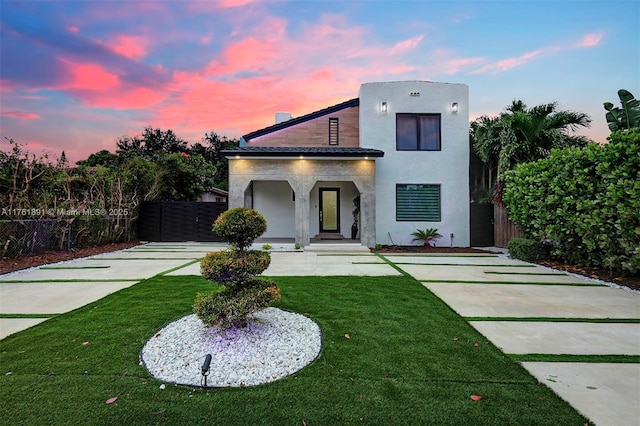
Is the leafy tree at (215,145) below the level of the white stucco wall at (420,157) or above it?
above

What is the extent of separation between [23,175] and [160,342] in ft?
32.0

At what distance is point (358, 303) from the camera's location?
491 centimetres

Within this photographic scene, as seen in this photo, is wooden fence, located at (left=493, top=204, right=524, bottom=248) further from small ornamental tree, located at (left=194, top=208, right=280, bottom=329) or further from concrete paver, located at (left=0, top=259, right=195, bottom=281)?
concrete paver, located at (left=0, top=259, right=195, bottom=281)

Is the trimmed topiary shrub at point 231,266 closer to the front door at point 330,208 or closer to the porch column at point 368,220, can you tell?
the porch column at point 368,220

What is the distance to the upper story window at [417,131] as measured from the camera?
13.3 m

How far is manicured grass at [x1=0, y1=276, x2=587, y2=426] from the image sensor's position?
7.18ft

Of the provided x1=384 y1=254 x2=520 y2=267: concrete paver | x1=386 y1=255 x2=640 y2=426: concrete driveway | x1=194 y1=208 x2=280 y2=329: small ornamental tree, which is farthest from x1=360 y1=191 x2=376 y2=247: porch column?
x1=194 y1=208 x2=280 y2=329: small ornamental tree

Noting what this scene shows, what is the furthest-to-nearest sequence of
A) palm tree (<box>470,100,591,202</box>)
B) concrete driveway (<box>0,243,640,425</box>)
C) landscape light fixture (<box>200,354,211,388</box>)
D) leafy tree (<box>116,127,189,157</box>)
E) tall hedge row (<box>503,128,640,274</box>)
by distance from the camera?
leafy tree (<box>116,127,189,157</box>) < palm tree (<box>470,100,591,202</box>) < tall hedge row (<box>503,128,640,274</box>) < concrete driveway (<box>0,243,640,425</box>) < landscape light fixture (<box>200,354,211,388</box>)

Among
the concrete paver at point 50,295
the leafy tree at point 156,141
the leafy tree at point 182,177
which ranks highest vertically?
the leafy tree at point 156,141

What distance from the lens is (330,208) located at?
1492 centimetres

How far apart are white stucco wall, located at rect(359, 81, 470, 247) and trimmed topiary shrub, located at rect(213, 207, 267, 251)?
10070 mm

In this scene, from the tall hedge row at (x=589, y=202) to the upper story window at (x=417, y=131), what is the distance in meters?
4.25

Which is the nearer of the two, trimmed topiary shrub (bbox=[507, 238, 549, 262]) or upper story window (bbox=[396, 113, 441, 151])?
trimmed topiary shrub (bbox=[507, 238, 549, 262])

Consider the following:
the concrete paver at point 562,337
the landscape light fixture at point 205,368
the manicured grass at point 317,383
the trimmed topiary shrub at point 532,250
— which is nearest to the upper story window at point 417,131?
the trimmed topiary shrub at point 532,250
